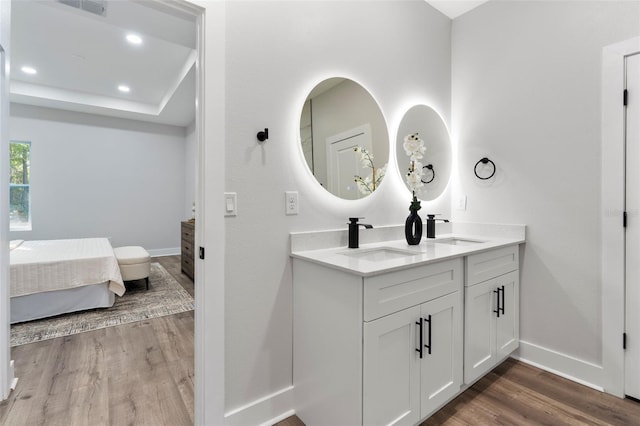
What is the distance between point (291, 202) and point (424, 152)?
50.0 inches

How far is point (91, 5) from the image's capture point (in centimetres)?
208

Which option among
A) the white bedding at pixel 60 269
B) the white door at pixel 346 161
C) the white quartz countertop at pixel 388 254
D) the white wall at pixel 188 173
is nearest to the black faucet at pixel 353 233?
the white quartz countertop at pixel 388 254

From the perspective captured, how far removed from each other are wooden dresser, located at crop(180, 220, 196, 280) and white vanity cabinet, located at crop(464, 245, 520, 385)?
349 cm

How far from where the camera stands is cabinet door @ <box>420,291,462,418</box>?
153 centimetres

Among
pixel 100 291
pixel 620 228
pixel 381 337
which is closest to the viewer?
pixel 381 337

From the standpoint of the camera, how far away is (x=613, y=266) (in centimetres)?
188

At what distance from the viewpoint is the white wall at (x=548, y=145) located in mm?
1959

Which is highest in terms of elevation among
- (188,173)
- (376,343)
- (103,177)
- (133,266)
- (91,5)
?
(91,5)

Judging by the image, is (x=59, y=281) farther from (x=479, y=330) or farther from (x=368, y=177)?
(x=479, y=330)

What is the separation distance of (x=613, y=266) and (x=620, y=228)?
0.76ft

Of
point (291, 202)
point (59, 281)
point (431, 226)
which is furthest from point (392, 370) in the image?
point (59, 281)

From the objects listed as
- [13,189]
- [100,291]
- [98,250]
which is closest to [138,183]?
[13,189]

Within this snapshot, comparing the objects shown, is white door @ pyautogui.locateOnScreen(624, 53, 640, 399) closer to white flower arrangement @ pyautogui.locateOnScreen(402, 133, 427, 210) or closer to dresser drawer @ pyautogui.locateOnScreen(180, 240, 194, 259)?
white flower arrangement @ pyautogui.locateOnScreen(402, 133, 427, 210)

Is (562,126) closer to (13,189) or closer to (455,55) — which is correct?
(455,55)
